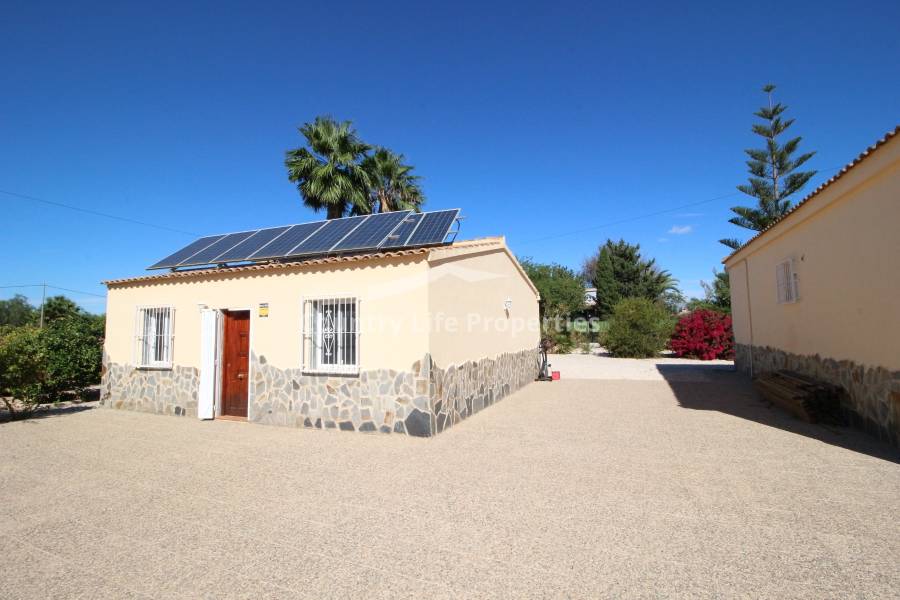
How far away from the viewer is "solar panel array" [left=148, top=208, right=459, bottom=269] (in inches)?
311

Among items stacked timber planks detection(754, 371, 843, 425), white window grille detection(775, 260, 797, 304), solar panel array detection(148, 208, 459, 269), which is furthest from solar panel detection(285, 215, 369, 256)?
white window grille detection(775, 260, 797, 304)

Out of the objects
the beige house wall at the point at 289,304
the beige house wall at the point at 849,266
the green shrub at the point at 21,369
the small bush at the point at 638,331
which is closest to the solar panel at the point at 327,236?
the beige house wall at the point at 289,304

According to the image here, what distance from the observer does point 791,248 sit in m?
9.02

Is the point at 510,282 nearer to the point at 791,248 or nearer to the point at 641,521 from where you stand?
the point at 791,248

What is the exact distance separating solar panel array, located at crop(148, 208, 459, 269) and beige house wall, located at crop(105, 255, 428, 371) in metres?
0.72

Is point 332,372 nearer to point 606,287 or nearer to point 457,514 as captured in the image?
point 457,514

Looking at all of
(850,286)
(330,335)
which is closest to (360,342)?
(330,335)

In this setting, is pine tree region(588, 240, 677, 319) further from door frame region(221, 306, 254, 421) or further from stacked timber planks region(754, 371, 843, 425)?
door frame region(221, 306, 254, 421)

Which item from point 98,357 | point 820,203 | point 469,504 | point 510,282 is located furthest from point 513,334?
point 98,357

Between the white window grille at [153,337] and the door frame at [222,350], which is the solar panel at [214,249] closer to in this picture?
the white window grille at [153,337]

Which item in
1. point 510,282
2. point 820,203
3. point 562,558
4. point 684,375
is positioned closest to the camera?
point 562,558

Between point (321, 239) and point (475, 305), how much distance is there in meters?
3.49

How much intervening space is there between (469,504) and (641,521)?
1.47m

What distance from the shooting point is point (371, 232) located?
8.62m
